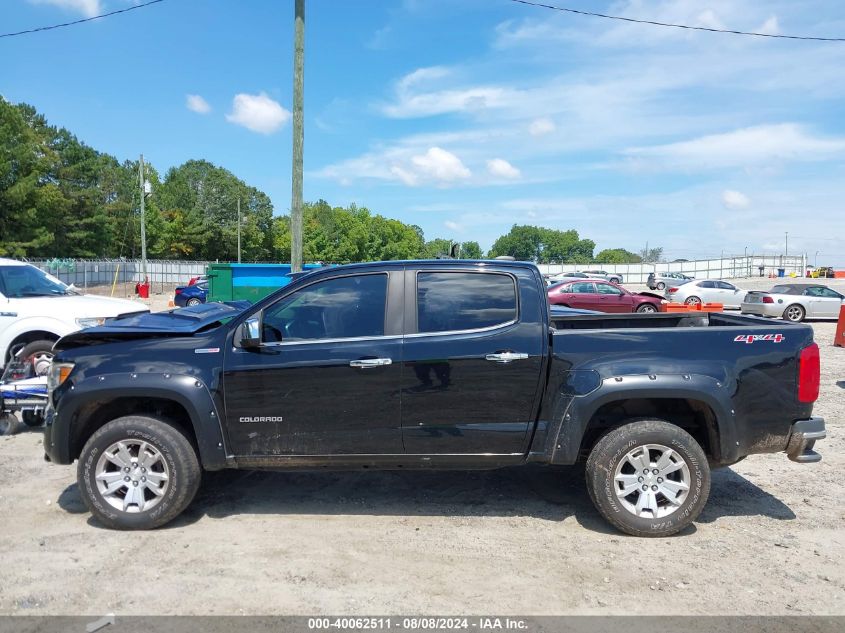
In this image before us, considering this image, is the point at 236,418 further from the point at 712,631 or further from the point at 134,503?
the point at 712,631

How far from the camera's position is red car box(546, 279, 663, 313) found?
22.4 m

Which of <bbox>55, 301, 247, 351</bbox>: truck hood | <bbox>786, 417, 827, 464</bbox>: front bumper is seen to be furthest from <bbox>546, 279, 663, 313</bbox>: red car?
<bbox>55, 301, 247, 351</bbox>: truck hood

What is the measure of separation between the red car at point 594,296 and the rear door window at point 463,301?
17976 mm

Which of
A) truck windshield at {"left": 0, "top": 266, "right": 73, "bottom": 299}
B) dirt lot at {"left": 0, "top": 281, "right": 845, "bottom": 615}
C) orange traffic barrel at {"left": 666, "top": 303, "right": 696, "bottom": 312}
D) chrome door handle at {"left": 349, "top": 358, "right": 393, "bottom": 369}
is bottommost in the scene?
dirt lot at {"left": 0, "top": 281, "right": 845, "bottom": 615}

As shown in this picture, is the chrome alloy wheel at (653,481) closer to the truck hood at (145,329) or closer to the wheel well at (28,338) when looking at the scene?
the truck hood at (145,329)

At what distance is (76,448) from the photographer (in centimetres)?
460

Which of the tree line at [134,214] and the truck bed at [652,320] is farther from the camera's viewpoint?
the tree line at [134,214]

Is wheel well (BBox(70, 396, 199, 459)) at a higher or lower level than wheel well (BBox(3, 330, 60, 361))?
lower

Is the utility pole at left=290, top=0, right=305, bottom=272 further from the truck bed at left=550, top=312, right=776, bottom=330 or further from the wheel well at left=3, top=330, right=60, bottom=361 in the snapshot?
the truck bed at left=550, top=312, right=776, bottom=330

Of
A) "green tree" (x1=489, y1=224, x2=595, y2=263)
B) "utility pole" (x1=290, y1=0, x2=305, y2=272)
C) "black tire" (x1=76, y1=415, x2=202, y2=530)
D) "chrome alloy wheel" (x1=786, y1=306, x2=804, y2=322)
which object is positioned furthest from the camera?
"green tree" (x1=489, y1=224, x2=595, y2=263)

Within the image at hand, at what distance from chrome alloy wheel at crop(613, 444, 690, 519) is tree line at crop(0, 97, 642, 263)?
25732mm

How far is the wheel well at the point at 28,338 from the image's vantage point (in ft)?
25.3

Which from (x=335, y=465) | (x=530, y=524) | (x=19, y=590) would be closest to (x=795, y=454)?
(x=530, y=524)

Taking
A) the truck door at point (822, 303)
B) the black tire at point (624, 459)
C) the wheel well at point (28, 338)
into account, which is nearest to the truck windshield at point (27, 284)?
the wheel well at point (28, 338)
